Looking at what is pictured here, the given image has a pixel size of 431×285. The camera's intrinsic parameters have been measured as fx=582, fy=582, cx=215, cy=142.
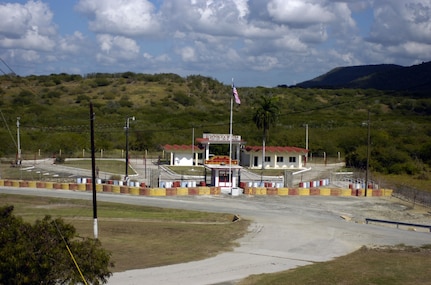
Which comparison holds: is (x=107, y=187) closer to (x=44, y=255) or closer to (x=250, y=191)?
(x=250, y=191)

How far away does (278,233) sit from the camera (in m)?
35.8

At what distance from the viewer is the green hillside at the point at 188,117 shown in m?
92.9

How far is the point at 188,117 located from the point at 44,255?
10953 cm

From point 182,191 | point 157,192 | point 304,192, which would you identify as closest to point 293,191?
point 304,192

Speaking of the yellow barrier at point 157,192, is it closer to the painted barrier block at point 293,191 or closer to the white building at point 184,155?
the painted barrier block at point 293,191

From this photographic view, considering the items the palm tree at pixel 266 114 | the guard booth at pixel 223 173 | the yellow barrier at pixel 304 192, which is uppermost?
the palm tree at pixel 266 114

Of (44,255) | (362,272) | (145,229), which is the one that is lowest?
(145,229)

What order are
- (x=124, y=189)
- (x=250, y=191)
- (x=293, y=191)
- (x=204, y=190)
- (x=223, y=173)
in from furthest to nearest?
1. (x=223, y=173)
2. (x=293, y=191)
3. (x=250, y=191)
4. (x=124, y=189)
5. (x=204, y=190)

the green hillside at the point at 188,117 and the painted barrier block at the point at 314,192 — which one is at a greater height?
the green hillside at the point at 188,117

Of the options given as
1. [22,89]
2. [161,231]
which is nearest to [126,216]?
[161,231]

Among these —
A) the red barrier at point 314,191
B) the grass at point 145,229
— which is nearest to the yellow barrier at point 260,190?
the red barrier at point 314,191

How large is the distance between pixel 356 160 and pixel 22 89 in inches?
4068

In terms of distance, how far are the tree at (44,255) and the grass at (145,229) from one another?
7.80m

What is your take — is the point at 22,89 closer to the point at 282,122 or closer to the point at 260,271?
the point at 282,122
